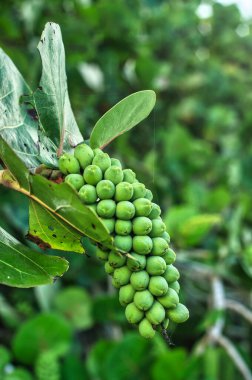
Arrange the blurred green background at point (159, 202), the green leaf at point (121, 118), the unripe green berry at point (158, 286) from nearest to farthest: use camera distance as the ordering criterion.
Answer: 1. the unripe green berry at point (158, 286)
2. the green leaf at point (121, 118)
3. the blurred green background at point (159, 202)

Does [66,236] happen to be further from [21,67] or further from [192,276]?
[192,276]

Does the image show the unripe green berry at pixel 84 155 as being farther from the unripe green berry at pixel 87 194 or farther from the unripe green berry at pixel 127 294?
the unripe green berry at pixel 127 294

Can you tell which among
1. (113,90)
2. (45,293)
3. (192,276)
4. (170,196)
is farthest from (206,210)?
(45,293)

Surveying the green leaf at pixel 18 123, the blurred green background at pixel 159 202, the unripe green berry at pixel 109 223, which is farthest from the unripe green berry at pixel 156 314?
the blurred green background at pixel 159 202

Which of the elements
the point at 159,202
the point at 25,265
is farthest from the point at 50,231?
the point at 159,202

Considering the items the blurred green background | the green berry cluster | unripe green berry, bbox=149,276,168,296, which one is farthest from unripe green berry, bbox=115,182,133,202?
the blurred green background

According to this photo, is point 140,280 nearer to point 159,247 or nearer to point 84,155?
point 159,247
